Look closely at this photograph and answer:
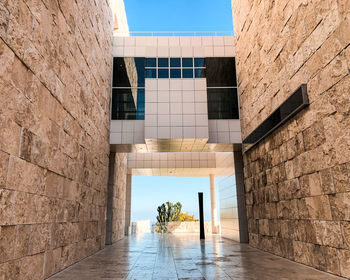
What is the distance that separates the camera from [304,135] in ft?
21.4

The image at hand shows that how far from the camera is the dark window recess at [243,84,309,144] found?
21.0ft

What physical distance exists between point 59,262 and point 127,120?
699 centimetres

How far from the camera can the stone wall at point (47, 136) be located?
413 centimetres

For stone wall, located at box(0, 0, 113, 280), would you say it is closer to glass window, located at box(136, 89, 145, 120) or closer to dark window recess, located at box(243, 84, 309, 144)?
glass window, located at box(136, 89, 145, 120)

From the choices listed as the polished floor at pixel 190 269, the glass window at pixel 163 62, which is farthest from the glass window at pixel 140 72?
the polished floor at pixel 190 269

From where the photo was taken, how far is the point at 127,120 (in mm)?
12055

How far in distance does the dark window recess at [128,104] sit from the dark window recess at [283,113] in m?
4.99

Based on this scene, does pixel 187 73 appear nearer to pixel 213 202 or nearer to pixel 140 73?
pixel 140 73

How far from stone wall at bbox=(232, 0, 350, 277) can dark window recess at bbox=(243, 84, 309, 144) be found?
0.55 feet

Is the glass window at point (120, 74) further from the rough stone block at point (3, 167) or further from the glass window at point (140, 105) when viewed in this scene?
the rough stone block at point (3, 167)

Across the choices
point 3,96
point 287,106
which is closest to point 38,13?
point 3,96

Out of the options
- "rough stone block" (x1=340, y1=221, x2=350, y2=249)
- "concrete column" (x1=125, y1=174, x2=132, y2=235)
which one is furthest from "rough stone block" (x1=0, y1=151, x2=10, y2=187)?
"concrete column" (x1=125, y1=174, x2=132, y2=235)

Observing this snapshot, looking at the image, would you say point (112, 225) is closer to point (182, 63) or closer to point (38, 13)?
point (182, 63)

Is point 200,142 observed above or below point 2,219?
above
